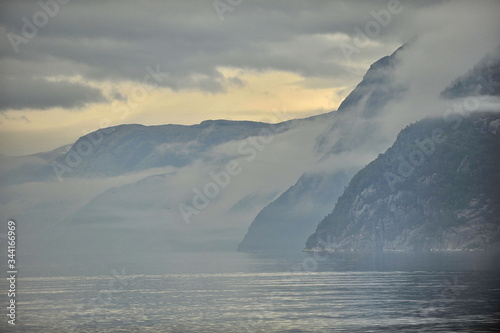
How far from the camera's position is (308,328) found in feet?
506

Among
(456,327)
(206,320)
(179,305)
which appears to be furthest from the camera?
(179,305)

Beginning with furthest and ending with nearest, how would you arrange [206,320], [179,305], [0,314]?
[179,305]
[0,314]
[206,320]

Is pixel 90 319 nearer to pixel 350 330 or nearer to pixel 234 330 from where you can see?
pixel 234 330

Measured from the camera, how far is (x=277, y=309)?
18562 centimetres

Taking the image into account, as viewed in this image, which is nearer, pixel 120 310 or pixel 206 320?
pixel 206 320

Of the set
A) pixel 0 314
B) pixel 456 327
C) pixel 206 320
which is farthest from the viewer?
pixel 0 314

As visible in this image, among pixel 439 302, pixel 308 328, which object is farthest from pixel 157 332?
pixel 439 302

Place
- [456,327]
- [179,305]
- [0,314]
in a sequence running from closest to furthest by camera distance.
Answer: [456,327] → [0,314] → [179,305]

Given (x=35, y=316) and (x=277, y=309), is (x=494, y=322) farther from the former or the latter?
(x=35, y=316)

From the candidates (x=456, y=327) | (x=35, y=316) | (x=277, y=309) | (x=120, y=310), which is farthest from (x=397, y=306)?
(x=35, y=316)

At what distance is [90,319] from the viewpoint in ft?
572

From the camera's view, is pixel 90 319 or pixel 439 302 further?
pixel 439 302

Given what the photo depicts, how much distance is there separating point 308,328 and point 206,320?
23.6 meters

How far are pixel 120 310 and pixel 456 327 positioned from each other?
7295 cm
